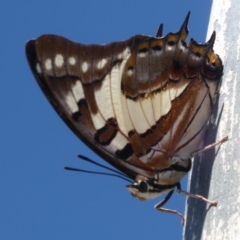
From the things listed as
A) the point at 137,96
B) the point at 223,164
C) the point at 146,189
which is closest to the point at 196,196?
the point at 223,164

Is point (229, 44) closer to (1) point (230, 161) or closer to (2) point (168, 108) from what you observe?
(2) point (168, 108)

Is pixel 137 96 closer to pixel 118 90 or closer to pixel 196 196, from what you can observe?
pixel 118 90

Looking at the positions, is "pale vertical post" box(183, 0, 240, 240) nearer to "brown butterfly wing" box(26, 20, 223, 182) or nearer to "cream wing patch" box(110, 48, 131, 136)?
"brown butterfly wing" box(26, 20, 223, 182)

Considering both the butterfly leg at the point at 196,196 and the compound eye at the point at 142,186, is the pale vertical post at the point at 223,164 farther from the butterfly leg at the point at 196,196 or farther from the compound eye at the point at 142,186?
the compound eye at the point at 142,186

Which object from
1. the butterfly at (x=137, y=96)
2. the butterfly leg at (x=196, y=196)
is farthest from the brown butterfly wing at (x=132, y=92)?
the butterfly leg at (x=196, y=196)

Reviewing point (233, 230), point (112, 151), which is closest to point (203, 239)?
point (233, 230)
